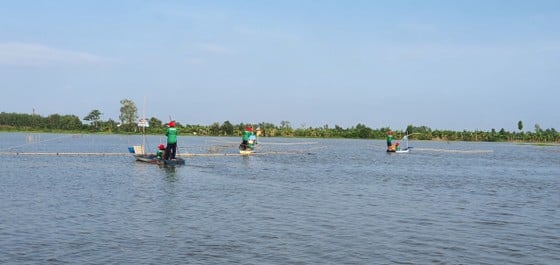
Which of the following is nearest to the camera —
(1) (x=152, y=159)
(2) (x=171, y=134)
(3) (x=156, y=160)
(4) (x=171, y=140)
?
(2) (x=171, y=134)

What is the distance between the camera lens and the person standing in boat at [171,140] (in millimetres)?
32344

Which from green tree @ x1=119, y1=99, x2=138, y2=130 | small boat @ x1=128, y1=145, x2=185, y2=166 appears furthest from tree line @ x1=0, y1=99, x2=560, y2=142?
small boat @ x1=128, y1=145, x2=185, y2=166

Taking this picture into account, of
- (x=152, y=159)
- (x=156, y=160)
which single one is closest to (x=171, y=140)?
(x=156, y=160)

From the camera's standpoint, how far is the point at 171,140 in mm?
32531

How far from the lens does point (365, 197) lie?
21266 mm

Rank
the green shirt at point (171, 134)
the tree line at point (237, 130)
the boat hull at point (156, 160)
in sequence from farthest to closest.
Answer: the tree line at point (237, 130), the boat hull at point (156, 160), the green shirt at point (171, 134)

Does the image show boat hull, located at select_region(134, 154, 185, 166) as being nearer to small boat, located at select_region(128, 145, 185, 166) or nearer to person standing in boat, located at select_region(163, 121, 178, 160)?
small boat, located at select_region(128, 145, 185, 166)

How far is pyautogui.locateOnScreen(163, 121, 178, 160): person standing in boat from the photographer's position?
32.3 metres

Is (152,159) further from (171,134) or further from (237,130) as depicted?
(237,130)

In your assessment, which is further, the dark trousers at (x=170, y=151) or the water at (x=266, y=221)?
the dark trousers at (x=170, y=151)

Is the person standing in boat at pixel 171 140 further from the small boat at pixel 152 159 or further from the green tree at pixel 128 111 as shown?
the green tree at pixel 128 111

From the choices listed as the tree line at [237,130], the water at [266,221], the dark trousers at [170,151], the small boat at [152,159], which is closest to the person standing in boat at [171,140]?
the dark trousers at [170,151]

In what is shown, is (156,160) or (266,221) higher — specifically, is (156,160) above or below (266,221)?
above

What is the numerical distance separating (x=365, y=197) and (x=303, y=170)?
42.4 feet
